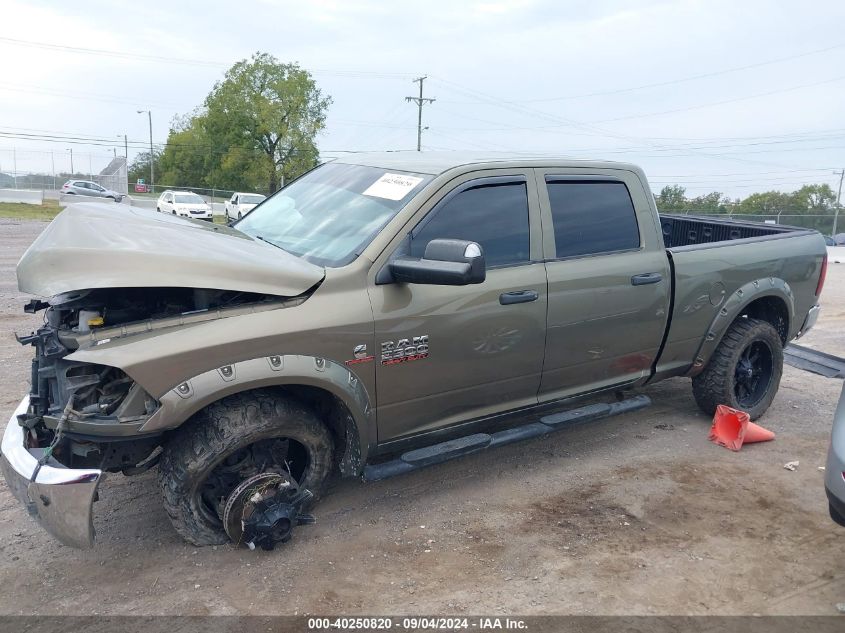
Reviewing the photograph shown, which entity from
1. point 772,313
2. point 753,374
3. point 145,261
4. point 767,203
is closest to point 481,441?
point 145,261

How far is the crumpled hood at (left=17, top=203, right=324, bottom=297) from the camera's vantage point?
292 cm

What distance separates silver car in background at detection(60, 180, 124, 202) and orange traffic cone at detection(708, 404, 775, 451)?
139 feet

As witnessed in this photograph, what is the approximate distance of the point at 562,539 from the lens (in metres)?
3.73

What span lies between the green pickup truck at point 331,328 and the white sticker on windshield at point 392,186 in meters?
0.02

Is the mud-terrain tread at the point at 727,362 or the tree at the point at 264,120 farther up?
the tree at the point at 264,120

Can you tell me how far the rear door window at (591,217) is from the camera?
4.23m

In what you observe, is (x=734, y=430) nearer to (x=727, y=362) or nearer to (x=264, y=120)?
(x=727, y=362)

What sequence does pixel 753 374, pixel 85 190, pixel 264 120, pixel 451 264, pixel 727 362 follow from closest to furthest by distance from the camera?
pixel 451 264
pixel 727 362
pixel 753 374
pixel 85 190
pixel 264 120

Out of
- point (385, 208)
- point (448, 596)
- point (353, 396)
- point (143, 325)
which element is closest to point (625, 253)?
point (385, 208)

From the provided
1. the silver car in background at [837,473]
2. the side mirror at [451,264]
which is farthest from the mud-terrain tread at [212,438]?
the silver car in background at [837,473]

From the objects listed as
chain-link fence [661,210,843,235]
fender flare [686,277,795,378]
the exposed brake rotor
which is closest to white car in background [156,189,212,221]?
chain-link fence [661,210,843,235]

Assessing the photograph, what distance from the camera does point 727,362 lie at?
5.23m

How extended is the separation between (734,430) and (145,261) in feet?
13.6

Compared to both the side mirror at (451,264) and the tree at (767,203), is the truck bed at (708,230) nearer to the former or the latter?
the side mirror at (451,264)
